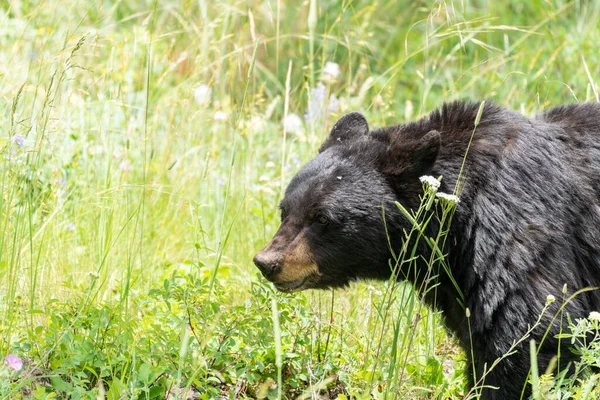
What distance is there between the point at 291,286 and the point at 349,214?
15.6 inches

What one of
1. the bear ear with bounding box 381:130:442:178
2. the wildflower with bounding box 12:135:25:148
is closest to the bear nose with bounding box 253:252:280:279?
the bear ear with bounding box 381:130:442:178

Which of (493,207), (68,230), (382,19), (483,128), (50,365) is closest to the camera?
(50,365)

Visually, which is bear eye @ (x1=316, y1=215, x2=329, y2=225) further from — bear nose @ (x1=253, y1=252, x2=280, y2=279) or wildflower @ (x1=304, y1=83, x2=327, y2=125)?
wildflower @ (x1=304, y1=83, x2=327, y2=125)

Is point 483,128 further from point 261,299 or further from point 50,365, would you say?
point 50,365

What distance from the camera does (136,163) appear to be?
609 centimetres

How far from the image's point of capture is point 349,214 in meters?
3.73

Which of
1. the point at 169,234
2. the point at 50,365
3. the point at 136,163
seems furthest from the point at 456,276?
the point at 136,163

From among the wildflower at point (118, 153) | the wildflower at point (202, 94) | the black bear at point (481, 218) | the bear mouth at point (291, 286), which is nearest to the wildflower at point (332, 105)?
the wildflower at point (202, 94)

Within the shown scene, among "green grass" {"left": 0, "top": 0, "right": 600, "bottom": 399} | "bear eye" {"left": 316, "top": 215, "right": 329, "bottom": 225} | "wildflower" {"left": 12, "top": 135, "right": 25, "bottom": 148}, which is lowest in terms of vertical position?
"green grass" {"left": 0, "top": 0, "right": 600, "bottom": 399}

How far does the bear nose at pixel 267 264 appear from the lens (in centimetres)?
359

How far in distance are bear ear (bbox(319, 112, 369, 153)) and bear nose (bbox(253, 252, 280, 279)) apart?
2.40 feet

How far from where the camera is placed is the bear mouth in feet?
12.0

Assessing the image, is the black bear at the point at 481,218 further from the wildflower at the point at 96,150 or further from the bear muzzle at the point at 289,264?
the wildflower at the point at 96,150

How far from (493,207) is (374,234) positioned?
0.54m
